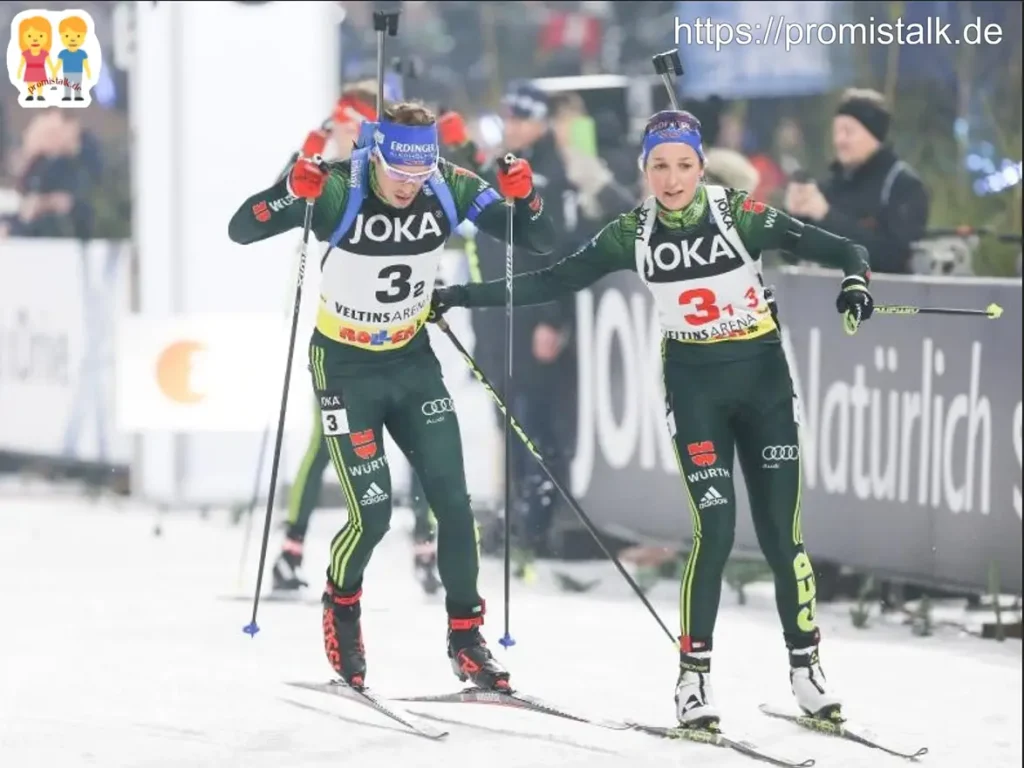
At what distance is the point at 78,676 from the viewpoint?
27.8ft

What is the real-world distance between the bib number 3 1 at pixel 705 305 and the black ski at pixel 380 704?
1.60 meters

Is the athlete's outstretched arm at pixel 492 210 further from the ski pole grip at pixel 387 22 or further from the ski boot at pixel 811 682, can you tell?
the ski boot at pixel 811 682

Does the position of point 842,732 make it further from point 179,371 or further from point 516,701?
point 179,371

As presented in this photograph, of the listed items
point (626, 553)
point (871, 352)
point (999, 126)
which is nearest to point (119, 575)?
point (626, 553)

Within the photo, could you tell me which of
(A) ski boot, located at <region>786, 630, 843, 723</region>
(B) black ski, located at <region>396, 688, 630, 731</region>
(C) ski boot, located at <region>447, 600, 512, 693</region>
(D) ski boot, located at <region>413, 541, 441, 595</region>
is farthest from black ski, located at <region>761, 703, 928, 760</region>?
(D) ski boot, located at <region>413, 541, 441, 595</region>

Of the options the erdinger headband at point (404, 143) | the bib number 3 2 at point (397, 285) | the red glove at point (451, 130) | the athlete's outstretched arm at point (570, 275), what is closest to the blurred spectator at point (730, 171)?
the red glove at point (451, 130)

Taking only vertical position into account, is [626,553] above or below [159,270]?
below

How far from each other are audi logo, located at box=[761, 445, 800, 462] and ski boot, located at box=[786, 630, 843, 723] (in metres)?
0.60

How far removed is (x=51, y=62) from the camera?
831cm

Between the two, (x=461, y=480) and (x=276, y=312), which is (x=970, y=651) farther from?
(x=276, y=312)

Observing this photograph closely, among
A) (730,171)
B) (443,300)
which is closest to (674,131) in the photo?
(443,300)

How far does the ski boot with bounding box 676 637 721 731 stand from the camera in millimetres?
7555

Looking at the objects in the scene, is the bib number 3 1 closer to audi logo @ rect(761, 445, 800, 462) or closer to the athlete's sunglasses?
audi logo @ rect(761, 445, 800, 462)

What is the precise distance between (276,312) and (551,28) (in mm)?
2901
